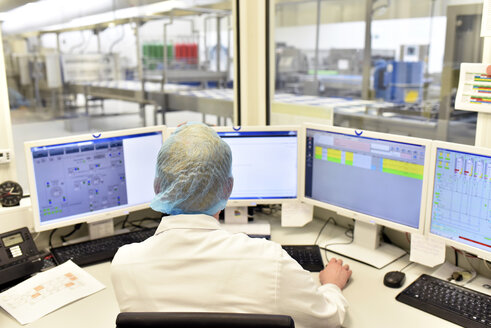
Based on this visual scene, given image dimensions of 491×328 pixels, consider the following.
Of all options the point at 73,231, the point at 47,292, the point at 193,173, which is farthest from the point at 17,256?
the point at 193,173

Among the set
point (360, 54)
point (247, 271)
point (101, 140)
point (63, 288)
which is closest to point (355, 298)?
point (247, 271)

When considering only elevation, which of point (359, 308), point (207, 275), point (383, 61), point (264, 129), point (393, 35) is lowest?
point (359, 308)

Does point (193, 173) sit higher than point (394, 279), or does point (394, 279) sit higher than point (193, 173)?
point (193, 173)

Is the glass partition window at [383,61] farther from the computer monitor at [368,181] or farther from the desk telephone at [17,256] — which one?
the desk telephone at [17,256]

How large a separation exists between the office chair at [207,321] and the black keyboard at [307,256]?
74 centimetres

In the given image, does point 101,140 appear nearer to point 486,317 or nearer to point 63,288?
point 63,288

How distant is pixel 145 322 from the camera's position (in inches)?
30.4

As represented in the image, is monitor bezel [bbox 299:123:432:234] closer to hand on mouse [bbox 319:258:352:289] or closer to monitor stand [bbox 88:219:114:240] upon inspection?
hand on mouse [bbox 319:258:352:289]

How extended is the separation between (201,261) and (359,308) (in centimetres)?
61

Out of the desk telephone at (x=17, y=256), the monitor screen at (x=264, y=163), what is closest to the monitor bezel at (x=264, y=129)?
the monitor screen at (x=264, y=163)

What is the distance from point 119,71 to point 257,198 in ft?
5.96

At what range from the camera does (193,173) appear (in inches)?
38.0

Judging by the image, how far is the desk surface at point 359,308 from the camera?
120 centimetres

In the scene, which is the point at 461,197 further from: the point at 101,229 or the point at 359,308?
the point at 101,229
